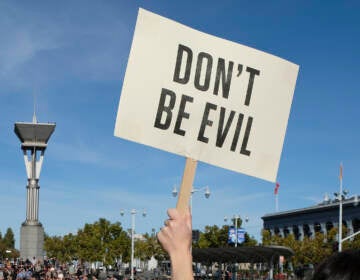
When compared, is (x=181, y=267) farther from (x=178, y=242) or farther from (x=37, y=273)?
(x=37, y=273)

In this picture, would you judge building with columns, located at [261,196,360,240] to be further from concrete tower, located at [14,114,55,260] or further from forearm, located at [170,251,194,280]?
forearm, located at [170,251,194,280]

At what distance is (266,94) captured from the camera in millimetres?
3934

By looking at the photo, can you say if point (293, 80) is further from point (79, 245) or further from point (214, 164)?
point (79, 245)

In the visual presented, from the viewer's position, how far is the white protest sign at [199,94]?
377cm

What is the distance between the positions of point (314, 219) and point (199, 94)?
310ft

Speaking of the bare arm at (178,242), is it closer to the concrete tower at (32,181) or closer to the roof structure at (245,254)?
the roof structure at (245,254)

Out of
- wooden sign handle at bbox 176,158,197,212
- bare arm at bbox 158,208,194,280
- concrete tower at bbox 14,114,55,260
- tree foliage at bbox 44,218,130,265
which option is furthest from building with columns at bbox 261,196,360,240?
bare arm at bbox 158,208,194,280

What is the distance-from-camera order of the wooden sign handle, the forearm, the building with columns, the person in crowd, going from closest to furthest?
the person in crowd < the forearm < the wooden sign handle < the building with columns

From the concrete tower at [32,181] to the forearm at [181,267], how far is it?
279 ft

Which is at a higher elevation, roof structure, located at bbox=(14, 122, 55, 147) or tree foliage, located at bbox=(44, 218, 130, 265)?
roof structure, located at bbox=(14, 122, 55, 147)

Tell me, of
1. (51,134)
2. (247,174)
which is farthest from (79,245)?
(247,174)

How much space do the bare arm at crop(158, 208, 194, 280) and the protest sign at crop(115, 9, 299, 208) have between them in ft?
2.87

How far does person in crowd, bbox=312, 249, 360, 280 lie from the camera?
1.99 metres

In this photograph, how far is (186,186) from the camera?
324 centimetres
